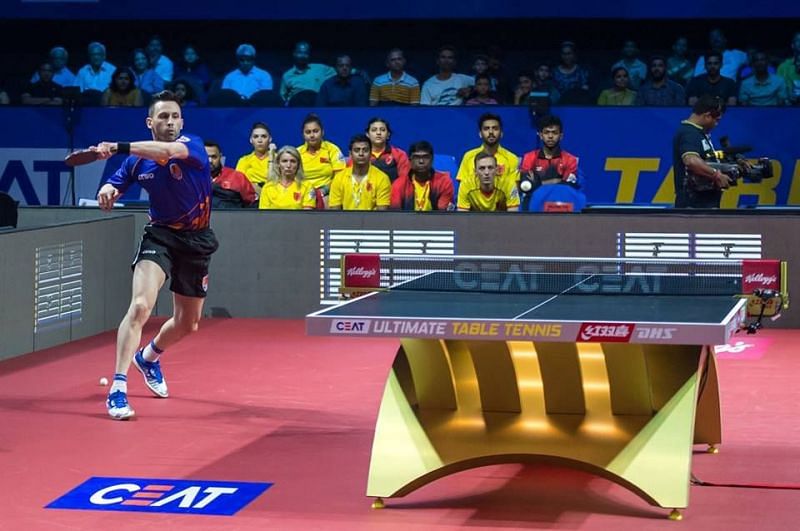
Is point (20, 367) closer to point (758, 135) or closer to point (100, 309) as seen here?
point (100, 309)

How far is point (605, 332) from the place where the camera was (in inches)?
236

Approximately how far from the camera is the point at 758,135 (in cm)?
1579

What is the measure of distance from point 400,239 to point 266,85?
5127mm

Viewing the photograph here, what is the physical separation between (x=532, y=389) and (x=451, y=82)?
10552mm

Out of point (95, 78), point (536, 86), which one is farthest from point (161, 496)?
point (95, 78)

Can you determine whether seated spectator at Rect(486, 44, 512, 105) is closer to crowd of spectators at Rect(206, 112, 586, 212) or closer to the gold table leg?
crowd of spectators at Rect(206, 112, 586, 212)

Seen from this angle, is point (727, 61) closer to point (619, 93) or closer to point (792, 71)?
point (792, 71)

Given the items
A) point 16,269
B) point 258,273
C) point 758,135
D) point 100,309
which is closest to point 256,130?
point 258,273

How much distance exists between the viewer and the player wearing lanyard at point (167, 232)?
907 centimetres

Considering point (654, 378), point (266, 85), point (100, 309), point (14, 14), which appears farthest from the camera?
point (14, 14)

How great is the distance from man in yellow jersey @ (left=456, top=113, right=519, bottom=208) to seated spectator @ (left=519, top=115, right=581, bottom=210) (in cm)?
19

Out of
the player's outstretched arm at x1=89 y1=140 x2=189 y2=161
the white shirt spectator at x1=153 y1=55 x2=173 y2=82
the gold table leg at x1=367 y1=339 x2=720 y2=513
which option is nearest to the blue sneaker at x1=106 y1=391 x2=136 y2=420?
the player's outstretched arm at x1=89 y1=140 x2=189 y2=161

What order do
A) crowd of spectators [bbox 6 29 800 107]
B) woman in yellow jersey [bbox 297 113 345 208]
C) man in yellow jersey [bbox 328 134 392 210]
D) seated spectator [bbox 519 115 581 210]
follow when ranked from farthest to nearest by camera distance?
crowd of spectators [bbox 6 29 800 107], woman in yellow jersey [bbox 297 113 345 208], seated spectator [bbox 519 115 581 210], man in yellow jersey [bbox 328 134 392 210]

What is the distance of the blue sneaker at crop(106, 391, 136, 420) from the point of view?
8.98m
